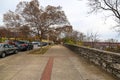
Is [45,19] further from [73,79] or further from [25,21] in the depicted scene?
[73,79]

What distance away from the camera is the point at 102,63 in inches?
405

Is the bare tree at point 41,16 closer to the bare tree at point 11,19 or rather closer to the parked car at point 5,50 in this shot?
the bare tree at point 11,19

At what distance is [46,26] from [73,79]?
2195 cm

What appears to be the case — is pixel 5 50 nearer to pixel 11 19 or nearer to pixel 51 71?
pixel 51 71

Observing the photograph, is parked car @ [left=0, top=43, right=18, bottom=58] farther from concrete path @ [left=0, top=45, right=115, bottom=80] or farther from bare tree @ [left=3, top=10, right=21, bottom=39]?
bare tree @ [left=3, top=10, right=21, bottom=39]

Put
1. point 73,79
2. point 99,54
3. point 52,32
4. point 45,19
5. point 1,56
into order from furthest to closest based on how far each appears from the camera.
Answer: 1. point 52,32
2. point 45,19
3. point 1,56
4. point 99,54
5. point 73,79

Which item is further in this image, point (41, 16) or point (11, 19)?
point (11, 19)

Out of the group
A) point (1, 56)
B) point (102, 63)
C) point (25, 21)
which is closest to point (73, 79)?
point (102, 63)

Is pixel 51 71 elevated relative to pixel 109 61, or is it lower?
lower

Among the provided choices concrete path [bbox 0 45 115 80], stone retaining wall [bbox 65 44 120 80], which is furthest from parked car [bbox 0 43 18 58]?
stone retaining wall [bbox 65 44 120 80]

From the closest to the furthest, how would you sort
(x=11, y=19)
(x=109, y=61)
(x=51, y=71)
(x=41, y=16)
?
(x=109, y=61) → (x=51, y=71) → (x=41, y=16) → (x=11, y=19)

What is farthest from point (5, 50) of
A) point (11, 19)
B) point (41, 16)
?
point (11, 19)

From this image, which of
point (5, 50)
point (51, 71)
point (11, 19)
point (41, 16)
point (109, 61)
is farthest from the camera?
point (11, 19)

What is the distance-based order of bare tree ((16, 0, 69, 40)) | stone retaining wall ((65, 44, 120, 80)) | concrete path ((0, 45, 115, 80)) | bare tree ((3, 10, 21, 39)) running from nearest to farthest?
stone retaining wall ((65, 44, 120, 80))
concrete path ((0, 45, 115, 80))
bare tree ((16, 0, 69, 40))
bare tree ((3, 10, 21, 39))
